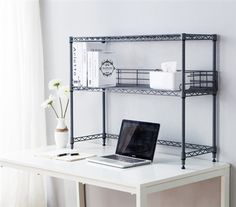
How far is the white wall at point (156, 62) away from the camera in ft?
9.48

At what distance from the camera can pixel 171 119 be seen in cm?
315

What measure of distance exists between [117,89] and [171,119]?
338 millimetres

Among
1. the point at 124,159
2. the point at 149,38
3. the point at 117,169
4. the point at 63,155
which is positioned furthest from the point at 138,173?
the point at 149,38

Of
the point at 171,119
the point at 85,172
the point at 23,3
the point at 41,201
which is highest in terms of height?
the point at 23,3

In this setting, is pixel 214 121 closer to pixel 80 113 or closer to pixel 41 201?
pixel 80 113

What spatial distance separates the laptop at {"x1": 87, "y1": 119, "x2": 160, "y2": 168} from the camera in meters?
2.92

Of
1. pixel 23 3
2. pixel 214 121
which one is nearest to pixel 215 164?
pixel 214 121

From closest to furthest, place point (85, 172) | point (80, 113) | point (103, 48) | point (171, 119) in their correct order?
point (85, 172), point (171, 119), point (103, 48), point (80, 113)

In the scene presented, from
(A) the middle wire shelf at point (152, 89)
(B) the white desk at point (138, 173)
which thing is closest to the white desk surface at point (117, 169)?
(B) the white desk at point (138, 173)

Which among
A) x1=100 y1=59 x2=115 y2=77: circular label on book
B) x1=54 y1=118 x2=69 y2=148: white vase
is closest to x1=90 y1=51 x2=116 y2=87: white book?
x1=100 y1=59 x2=115 y2=77: circular label on book

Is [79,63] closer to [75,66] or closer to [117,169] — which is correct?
[75,66]

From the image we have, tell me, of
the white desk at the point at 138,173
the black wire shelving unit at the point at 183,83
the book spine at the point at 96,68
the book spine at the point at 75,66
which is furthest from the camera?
the book spine at the point at 75,66

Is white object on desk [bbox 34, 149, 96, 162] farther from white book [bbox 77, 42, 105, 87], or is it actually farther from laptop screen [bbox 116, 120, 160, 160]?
white book [bbox 77, 42, 105, 87]

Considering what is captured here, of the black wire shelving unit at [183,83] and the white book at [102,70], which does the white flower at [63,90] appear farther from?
the white book at [102,70]
